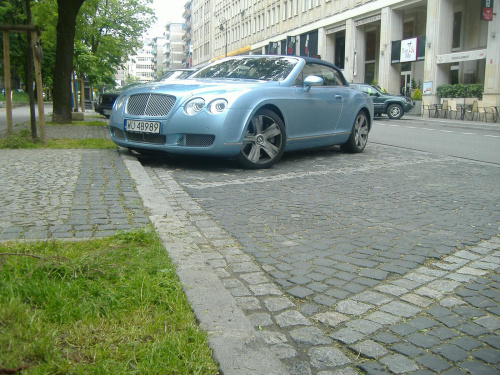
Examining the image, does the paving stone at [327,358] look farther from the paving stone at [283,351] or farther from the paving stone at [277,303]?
the paving stone at [277,303]

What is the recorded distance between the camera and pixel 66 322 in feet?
7.82

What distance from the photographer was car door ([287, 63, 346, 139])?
791cm

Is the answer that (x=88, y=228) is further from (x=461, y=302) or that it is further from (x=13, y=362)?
(x=461, y=302)

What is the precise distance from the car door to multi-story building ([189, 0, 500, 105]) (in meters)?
22.4

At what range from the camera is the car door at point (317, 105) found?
7.91m

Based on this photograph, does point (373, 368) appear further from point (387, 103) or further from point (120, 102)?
point (387, 103)

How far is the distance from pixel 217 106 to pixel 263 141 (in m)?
0.91

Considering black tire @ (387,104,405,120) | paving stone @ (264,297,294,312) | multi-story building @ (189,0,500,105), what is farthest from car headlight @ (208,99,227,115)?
multi-story building @ (189,0,500,105)

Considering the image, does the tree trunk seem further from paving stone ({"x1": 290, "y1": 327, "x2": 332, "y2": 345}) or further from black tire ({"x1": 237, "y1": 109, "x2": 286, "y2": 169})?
paving stone ({"x1": 290, "y1": 327, "x2": 332, "y2": 345})

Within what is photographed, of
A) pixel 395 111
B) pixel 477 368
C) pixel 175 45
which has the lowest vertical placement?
pixel 477 368

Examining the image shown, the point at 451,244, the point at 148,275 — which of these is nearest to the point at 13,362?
the point at 148,275

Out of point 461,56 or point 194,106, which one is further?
point 461,56

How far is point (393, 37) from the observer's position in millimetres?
38969

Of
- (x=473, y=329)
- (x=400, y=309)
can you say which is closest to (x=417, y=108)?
(x=400, y=309)
